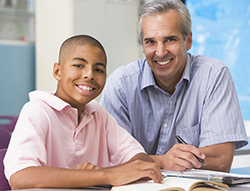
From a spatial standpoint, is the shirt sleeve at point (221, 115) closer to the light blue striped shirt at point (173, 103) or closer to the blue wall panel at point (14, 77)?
the light blue striped shirt at point (173, 103)

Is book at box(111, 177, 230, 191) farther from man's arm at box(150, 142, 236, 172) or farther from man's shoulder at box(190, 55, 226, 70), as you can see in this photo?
man's shoulder at box(190, 55, 226, 70)

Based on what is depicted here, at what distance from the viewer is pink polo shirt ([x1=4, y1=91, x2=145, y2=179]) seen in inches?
35.5

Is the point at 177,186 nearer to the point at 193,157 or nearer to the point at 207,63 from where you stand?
the point at 193,157

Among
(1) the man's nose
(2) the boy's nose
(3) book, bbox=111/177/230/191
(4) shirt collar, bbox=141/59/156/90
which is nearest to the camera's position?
(3) book, bbox=111/177/230/191

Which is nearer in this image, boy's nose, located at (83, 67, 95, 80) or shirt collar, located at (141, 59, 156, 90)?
boy's nose, located at (83, 67, 95, 80)

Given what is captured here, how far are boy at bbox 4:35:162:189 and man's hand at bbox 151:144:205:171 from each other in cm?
12

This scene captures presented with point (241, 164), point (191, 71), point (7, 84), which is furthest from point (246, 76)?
point (7, 84)

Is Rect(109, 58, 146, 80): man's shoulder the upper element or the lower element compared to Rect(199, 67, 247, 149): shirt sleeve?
upper

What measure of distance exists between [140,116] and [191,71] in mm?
312

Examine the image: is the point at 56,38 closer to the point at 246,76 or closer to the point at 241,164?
the point at 246,76

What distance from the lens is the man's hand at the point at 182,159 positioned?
3.95 feet

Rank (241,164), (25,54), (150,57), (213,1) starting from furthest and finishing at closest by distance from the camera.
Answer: (25,54), (213,1), (241,164), (150,57)

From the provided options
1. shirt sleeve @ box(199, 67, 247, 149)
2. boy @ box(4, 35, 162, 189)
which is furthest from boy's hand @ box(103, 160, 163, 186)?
shirt sleeve @ box(199, 67, 247, 149)

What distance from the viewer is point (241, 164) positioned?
6.04ft
